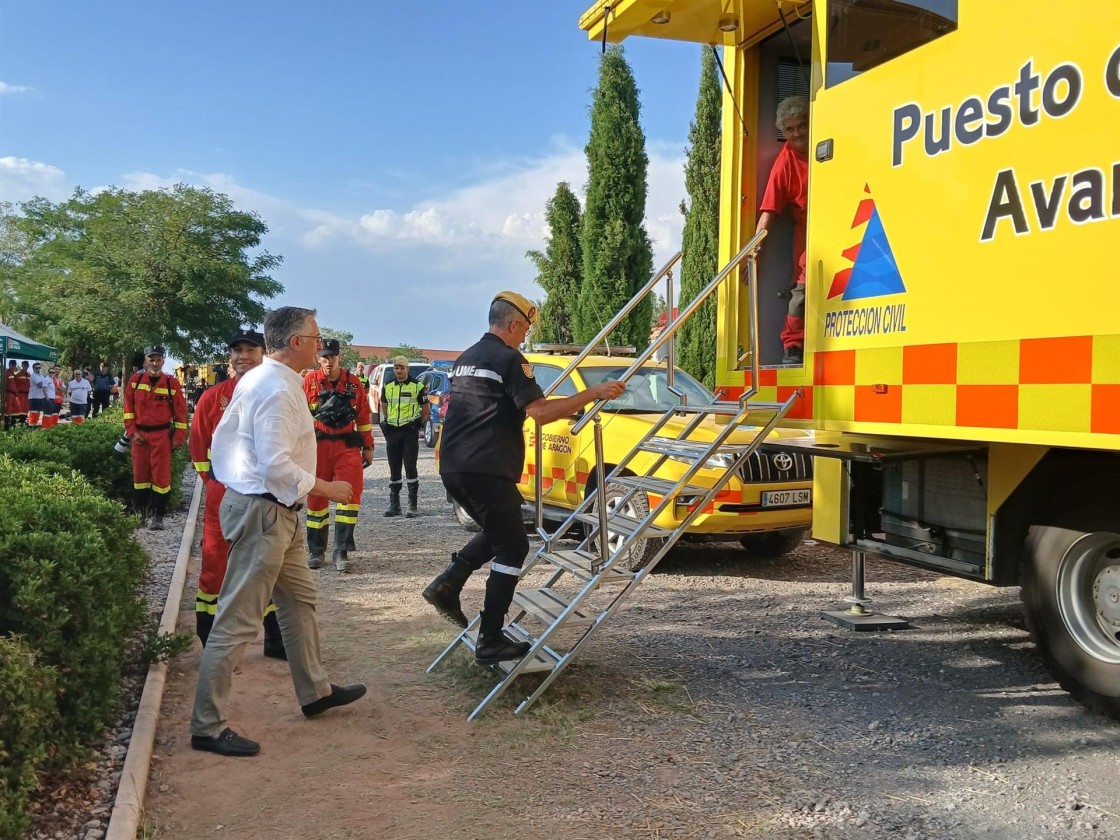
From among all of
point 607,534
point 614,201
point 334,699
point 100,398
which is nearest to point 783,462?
point 607,534

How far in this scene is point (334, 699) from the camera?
417cm

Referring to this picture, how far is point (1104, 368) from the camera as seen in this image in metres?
3.14

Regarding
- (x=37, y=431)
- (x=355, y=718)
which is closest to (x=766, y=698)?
(x=355, y=718)

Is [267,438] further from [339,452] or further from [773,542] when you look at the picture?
[773,542]

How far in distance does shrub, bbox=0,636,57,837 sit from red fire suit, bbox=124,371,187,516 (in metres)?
6.06

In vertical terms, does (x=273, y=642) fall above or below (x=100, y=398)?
below

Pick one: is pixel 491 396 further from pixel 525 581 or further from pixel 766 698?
pixel 525 581

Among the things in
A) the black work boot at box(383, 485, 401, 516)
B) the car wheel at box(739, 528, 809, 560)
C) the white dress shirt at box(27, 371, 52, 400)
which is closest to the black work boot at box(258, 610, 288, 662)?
the car wheel at box(739, 528, 809, 560)

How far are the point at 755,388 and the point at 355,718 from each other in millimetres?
2548

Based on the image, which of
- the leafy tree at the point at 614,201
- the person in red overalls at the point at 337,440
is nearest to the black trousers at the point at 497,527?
the person in red overalls at the point at 337,440

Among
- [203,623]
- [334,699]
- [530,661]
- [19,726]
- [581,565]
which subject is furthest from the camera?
[203,623]

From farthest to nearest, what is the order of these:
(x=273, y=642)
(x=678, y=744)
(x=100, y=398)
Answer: (x=100, y=398), (x=273, y=642), (x=678, y=744)

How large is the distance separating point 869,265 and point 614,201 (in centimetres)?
1739

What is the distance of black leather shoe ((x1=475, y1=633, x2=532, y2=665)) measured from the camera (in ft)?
14.4
